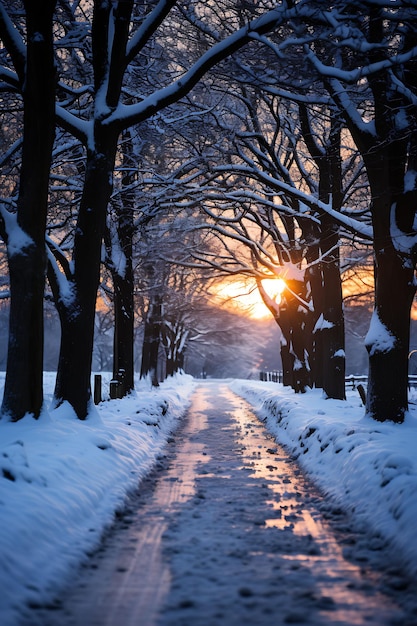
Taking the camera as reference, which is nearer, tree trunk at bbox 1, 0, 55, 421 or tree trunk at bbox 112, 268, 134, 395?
tree trunk at bbox 1, 0, 55, 421

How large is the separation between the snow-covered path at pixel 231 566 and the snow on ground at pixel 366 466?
267mm

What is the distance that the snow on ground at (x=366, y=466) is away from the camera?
604cm

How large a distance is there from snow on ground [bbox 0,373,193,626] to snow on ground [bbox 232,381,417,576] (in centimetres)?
273

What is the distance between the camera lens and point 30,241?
10.4 metres

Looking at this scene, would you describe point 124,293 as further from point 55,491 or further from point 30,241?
point 55,491

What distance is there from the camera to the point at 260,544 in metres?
5.84

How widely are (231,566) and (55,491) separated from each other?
229cm

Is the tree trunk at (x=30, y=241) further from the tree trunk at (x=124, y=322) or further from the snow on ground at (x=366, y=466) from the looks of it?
the tree trunk at (x=124, y=322)

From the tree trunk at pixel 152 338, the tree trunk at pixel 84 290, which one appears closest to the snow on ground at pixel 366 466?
the tree trunk at pixel 84 290

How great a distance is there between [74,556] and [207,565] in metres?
1.16

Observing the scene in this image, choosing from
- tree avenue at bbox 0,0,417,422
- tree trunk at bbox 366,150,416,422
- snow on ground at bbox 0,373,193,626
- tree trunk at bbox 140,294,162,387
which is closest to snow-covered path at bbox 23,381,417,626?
snow on ground at bbox 0,373,193,626

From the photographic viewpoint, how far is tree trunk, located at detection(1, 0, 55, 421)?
10266 millimetres

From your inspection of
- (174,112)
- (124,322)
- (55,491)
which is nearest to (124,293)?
(124,322)

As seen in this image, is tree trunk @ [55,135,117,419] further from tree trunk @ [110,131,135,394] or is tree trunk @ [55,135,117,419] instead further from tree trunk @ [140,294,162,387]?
tree trunk @ [140,294,162,387]
